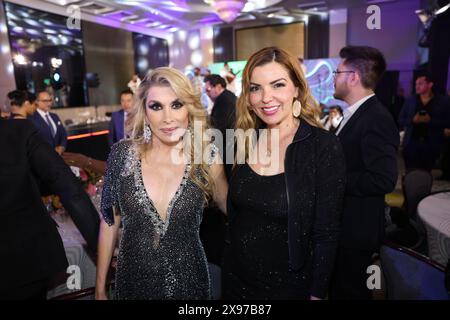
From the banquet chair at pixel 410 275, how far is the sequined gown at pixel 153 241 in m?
0.93

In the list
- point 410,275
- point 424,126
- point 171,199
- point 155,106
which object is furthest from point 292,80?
point 424,126

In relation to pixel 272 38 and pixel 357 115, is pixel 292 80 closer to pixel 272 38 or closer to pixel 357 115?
pixel 357 115

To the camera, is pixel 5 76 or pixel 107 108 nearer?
pixel 5 76

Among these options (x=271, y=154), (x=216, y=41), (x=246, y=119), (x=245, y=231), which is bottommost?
(x=245, y=231)

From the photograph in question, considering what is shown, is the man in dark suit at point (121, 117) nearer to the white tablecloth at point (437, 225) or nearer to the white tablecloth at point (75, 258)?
the white tablecloth at point (75, 258)

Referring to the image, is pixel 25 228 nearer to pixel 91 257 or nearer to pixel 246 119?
pixel 91 257

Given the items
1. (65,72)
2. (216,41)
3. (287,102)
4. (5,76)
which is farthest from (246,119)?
(216,41)

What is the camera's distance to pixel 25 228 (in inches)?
42.8

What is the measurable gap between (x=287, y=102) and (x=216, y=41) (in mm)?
10908

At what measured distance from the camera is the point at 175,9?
9.20 m

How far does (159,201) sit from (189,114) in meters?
0.39

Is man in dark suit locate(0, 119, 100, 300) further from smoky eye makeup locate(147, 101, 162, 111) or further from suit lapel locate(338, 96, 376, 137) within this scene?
suit lapel locate(338, 96, 376, 137)

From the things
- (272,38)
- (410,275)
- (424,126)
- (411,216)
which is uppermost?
(272,38)

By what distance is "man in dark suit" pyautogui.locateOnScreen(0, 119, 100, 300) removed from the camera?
3.40 ft
